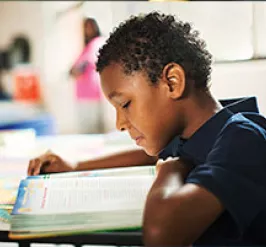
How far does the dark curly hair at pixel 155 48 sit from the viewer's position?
28.3 inches

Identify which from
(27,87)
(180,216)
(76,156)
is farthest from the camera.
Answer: (27,87)

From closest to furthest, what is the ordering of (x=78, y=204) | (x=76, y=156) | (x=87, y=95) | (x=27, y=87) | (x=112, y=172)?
(x=78, y=204), (x=112, y=172), (x=76, y=156), (x=87, y=95), (x=27, y=87)

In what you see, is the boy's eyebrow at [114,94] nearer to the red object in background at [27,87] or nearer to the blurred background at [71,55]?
the blurred background at [71,55]

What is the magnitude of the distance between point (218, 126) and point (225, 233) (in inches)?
7.0

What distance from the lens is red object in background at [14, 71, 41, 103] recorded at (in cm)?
358

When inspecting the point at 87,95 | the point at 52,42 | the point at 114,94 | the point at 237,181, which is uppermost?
the point at 52,42

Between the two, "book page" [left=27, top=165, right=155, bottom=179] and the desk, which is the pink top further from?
the desk

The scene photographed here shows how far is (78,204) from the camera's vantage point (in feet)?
2.15

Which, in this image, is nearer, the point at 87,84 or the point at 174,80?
the point at 174,80

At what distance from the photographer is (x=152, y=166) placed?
3.06 feet

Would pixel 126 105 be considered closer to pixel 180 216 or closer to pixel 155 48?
pixel 155 48

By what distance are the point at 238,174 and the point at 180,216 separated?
0.10 meters

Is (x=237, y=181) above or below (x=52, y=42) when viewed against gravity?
below

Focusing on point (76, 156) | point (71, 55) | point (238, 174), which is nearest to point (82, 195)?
point (238, 174)
